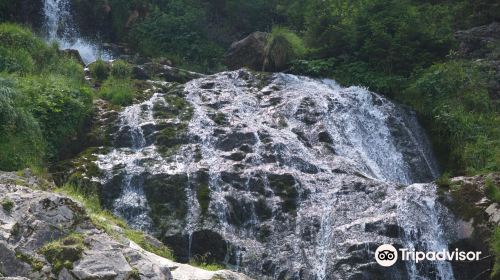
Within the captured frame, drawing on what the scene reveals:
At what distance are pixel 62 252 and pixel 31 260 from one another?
27 cm

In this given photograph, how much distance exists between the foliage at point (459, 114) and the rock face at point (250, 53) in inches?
172

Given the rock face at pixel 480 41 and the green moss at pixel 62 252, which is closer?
the green moss at pixel 62 252

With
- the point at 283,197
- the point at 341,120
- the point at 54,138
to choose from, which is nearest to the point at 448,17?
the point at 341,120

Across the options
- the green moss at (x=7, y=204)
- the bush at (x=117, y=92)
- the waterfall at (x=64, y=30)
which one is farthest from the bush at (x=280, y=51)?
the green moss at (x=7, y=204)

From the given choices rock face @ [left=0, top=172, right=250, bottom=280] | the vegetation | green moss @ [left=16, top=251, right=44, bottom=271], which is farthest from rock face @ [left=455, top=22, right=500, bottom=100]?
green moss @ [left=16, top=251, right=44, bottom=271]

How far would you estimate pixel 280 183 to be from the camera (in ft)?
34.7

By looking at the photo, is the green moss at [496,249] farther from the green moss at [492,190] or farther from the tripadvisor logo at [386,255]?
the tripadvisor logo at [386,255]

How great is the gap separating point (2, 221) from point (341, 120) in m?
8.93

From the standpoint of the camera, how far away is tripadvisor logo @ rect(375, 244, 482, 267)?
9.02m

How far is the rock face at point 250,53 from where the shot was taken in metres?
17.1

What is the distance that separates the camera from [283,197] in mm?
10336

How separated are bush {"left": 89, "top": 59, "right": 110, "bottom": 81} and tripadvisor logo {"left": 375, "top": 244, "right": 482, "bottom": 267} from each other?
9003mm

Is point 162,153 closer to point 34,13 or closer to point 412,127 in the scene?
point 412,127

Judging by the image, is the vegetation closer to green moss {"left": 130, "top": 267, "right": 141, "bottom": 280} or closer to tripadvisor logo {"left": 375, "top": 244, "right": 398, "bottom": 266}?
green moss {"left": 130, "top": 267, "right": 141, "bottom": 280}
